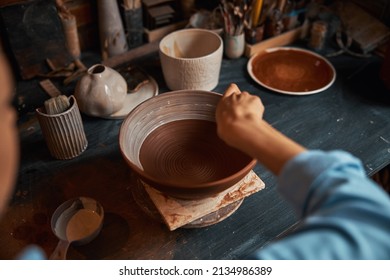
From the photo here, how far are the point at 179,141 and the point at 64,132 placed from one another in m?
0.32

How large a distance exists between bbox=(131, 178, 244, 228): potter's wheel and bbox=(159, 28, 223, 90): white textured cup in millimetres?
426

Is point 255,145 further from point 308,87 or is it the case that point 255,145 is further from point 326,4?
point 326,4

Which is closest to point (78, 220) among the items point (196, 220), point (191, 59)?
point (196, 220)

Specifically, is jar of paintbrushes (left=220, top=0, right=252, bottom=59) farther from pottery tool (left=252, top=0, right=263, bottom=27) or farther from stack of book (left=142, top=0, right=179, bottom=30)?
stack of book (left=142, top=0, right=179, bottom=30)

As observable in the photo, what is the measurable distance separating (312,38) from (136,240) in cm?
111

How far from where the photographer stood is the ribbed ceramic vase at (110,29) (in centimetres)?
137

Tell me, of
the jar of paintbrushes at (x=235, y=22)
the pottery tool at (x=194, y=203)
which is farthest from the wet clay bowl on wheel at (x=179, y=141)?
the jar of paintbrushes at (x=235, y=22)

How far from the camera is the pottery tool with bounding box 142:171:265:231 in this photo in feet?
2.90

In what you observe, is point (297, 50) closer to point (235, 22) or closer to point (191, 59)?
point (235, 22)

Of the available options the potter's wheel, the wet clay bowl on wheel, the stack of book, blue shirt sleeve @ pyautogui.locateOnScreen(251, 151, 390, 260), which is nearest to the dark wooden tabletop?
the potter's wheel

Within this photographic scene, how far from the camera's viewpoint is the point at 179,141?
106cm

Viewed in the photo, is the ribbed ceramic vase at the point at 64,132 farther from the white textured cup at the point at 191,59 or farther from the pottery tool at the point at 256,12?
the pottery tool at the point at 256,12

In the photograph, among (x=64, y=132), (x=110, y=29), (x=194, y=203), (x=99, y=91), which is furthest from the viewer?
(x=110, y=29)
